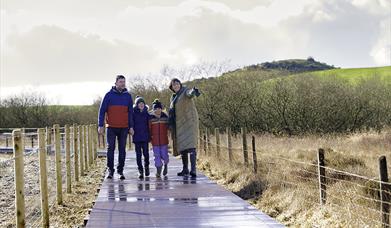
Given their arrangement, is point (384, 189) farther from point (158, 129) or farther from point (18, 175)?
point (158, 129)

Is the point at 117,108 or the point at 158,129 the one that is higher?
Result: the point at 117,108

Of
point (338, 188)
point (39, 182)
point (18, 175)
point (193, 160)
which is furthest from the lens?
point (193, 160)

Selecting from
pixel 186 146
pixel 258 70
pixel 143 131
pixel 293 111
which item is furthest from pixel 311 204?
pixel 258 70

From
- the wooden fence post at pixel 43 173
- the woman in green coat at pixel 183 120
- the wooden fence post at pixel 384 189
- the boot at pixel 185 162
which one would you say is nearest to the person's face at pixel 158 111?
the woman in green coat at pixel 183 120

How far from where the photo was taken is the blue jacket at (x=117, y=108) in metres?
11.6

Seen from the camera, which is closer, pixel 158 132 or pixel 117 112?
pixel 117 112

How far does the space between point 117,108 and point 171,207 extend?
3636mm

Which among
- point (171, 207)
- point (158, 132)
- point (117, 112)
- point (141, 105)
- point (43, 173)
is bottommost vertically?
point (171, 207)

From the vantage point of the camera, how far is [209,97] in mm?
33344

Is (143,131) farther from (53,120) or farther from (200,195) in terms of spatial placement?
(53,120)

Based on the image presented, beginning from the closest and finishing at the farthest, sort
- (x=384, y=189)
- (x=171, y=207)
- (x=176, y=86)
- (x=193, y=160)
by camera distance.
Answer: (x=384, y=189), (x=171, y=207), (x=176, y=86), (x=193, y=160)

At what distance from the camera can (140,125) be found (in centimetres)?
1231

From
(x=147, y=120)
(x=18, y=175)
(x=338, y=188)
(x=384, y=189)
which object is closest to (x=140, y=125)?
(x=147, y=120)

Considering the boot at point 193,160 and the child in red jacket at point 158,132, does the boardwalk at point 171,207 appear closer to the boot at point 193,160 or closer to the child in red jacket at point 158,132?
the boot at point 193,160
